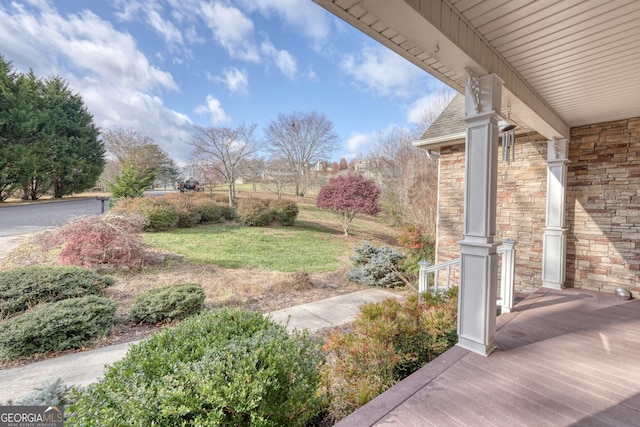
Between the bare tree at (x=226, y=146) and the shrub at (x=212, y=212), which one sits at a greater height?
the bare tree at (x=226, y=146)

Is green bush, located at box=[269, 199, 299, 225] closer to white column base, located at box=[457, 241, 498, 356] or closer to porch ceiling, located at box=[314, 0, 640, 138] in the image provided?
porch ceiling, located at box=[314, 0, 640, 138]

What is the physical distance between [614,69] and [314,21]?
16.6 ft

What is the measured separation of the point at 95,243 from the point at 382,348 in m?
6.68

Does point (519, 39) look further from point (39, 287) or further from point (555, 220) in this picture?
point (39, 287)

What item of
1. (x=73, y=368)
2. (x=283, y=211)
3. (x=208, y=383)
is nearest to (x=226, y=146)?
(x=283, y=211)

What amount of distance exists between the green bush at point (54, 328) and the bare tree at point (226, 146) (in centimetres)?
1215

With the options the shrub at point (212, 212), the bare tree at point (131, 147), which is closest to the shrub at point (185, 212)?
the shrub at point (212, 212)

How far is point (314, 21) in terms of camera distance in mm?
5742

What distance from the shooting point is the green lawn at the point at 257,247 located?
780cm

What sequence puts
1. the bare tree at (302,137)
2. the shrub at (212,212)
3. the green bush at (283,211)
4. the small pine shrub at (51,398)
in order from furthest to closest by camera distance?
1. the bare tree at (302,137)
2. the green bush at (283,211)
3. the shrub at (212,212)
4. the small pine shrub at (51,398)

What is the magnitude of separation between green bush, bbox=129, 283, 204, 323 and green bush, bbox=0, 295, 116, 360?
37cm

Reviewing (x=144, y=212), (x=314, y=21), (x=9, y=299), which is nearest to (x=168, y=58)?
(x=144, y=212)

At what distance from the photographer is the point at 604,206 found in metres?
4.36

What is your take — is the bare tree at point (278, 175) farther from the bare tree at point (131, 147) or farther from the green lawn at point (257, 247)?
the green lawn at point (257, 247)
